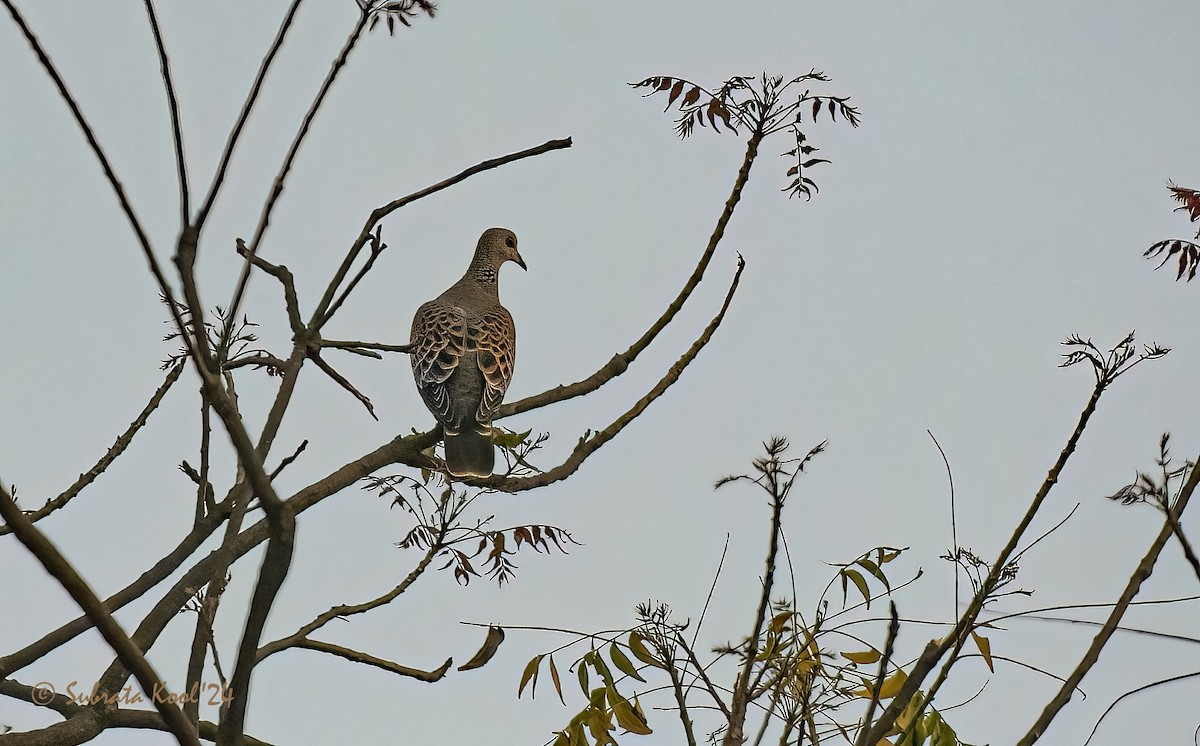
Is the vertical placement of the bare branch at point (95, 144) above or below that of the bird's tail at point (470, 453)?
below

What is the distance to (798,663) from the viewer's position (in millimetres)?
1983

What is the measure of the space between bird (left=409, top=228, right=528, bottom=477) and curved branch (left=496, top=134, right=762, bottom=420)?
453mm

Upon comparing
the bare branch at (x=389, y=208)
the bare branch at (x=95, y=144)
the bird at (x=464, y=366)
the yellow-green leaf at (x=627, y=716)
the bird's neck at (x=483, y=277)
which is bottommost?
the yellow-green leaf at (x=627, y=716)

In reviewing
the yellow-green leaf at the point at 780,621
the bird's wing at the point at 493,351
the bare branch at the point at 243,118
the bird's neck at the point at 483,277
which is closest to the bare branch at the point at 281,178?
the bare branch at the point at 243,118

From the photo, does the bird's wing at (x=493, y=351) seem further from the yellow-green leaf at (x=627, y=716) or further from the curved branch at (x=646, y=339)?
the yellow-green leaf at (x=627, y=716)

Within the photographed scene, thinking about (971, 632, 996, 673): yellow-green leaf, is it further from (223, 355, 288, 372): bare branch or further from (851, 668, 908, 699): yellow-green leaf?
(223, 355, 288, 372): bare branch

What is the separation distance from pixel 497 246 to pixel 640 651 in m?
4.50

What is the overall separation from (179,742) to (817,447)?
3.65 feet

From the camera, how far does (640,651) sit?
2170 mm

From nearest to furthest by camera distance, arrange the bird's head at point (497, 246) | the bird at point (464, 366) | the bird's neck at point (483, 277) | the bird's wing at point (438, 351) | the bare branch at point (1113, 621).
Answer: the bare branch at point (1113, 621) → the bird at point (464, 366) → the bird's wing at point (438, 351) → the bird's neck at point (483, 277) → the bird's head at point (497, 246)

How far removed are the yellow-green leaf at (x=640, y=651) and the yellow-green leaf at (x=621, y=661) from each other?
0.30 ft

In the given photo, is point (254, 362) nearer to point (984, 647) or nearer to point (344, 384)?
point (344, 384)

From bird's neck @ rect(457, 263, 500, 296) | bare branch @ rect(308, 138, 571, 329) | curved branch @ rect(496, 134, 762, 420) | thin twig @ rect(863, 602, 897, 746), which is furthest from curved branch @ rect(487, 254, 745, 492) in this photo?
bird's neck @ rect(457, 263, 500, 296)

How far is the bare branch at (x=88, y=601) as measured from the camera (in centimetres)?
128
